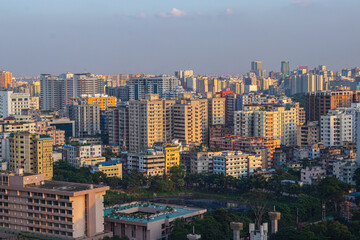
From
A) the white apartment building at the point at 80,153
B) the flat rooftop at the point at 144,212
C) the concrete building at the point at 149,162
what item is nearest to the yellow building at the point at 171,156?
the concrete building at the point at 149,162

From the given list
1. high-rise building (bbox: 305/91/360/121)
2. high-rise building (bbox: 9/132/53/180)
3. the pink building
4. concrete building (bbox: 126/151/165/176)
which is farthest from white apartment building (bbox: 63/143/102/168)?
high-rise building (bbox: 305/91/360/121)

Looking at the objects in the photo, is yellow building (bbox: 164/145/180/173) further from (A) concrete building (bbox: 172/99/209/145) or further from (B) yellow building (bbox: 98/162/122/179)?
(A) concrete building (bbox: 172/99/209/145)

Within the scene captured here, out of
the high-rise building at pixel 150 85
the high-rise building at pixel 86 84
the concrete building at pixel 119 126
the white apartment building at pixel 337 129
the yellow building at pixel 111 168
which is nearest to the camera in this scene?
the yellow building at pixel 111 168

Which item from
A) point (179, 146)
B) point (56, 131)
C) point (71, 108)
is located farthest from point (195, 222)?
point (71, 108)

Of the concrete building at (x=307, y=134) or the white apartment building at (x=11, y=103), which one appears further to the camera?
the white apartment building at (x=11, y=103)

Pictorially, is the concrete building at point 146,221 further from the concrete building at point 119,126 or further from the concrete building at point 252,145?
the concrete building at point 119,126

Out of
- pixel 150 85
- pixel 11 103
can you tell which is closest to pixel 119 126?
pixel 11 103

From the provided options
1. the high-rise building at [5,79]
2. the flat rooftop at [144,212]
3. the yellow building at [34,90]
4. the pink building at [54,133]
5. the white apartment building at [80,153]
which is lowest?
the flat rooftop at [144,212]
